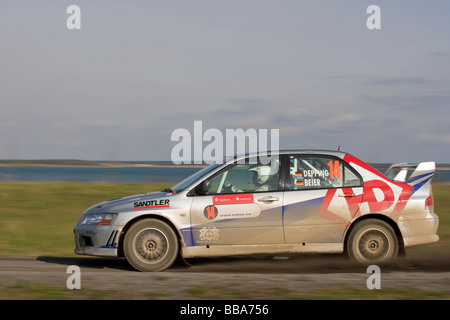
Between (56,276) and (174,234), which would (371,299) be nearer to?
(174,234)

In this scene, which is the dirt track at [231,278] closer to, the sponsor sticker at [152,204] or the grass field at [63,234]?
the grass field at [63,234]

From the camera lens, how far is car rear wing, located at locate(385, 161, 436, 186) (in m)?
8.38

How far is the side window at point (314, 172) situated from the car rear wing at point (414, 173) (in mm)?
1105

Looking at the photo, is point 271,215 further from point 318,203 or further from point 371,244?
point 371,244

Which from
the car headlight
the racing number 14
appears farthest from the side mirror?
the racing number 14

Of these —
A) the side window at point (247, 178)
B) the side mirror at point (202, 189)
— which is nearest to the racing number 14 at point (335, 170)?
the side window at point (247, 178)

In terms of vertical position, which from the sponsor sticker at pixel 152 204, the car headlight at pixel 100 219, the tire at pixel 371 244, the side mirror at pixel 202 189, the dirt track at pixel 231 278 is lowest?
the dirt track at pixel 231 278

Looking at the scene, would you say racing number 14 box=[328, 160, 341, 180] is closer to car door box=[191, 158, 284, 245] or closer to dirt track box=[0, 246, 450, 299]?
car door box=[191, 158, 284, 245]

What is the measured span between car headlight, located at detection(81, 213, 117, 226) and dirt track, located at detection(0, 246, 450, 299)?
2.26 ft

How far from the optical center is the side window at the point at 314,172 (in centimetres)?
808

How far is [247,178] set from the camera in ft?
26.8

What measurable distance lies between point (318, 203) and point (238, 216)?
112 cm

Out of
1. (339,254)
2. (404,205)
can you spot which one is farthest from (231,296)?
(404,205)
